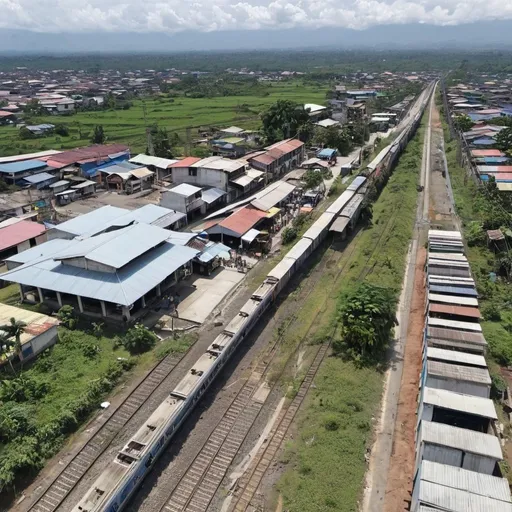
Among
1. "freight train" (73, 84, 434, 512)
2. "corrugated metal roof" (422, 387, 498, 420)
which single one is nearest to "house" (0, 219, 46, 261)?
"freight train" (73, 84, 434, 512)

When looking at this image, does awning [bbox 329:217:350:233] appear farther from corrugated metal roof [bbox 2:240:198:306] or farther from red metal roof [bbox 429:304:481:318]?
corrugated metal roof [bbox 2:240:198:306]

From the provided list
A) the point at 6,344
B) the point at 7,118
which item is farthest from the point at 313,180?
the point at 7,118

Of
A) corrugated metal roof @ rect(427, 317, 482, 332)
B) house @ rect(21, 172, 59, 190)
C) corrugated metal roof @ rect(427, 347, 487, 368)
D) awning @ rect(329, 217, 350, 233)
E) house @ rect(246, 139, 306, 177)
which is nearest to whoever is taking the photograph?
corrugated metal roof @ rect(427, 347, 487, 368)

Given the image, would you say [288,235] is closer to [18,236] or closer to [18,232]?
[18,236]

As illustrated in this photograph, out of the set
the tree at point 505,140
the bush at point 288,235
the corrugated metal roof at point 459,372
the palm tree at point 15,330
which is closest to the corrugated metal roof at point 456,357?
the corrugated metal roof at point 459,372

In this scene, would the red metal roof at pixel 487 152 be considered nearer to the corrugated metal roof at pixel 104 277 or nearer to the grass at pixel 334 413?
the grass at pixel 334 413
